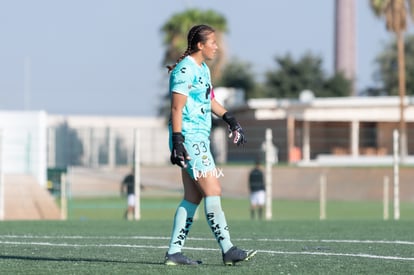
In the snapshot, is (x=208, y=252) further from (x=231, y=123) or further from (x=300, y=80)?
(x=300, y=80)

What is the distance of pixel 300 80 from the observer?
82062 millimetres

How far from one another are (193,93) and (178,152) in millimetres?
564

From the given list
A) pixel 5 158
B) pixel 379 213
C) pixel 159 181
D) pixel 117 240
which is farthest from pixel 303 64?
pixel 117 240

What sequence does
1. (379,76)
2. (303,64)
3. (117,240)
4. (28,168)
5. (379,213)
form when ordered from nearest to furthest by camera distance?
(117,240), (28,168), (379,213), (303,64), (379,76)

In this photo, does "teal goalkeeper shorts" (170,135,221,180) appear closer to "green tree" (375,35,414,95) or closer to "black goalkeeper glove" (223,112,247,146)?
"black goalkeeper glove" (223,112,247,146)

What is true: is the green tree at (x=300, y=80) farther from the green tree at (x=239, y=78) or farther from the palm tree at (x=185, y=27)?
the palm tree at (x=185, y=27)

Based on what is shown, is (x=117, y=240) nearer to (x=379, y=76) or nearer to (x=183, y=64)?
(x=183, y=64)

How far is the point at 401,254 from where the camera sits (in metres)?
10.4

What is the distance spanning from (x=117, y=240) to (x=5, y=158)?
20.9 m

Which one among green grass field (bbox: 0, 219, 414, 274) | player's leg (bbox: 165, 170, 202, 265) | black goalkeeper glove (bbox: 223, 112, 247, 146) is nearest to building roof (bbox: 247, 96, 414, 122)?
green grass field (bbox: 0, 219, 414, 274)

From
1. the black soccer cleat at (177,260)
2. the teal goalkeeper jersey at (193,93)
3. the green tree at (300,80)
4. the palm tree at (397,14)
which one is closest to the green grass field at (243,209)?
the palm tree at (397,14)

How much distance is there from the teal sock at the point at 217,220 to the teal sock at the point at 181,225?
0.20 metres

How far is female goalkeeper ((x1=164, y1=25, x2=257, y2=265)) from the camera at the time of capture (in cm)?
925

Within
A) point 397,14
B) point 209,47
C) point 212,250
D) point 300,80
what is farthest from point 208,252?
point 300,80
